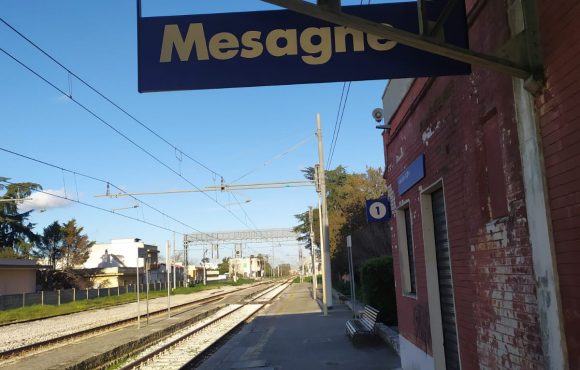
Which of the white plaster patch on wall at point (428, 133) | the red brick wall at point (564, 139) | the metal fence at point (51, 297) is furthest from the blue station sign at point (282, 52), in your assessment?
A: the metal fence at point (51, 297)

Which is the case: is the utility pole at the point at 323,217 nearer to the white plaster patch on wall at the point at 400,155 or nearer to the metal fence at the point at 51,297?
the white plaster patch on wall at the point at 400,155

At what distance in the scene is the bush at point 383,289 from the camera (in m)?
17.0

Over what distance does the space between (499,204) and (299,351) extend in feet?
31.5

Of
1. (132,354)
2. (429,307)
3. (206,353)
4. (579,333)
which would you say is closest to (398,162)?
(429,307)

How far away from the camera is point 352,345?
14.1 metres

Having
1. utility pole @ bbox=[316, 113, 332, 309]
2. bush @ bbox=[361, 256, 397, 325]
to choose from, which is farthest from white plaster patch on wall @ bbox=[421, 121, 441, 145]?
utility pole @ bbox=[316, 113, 332, 309]

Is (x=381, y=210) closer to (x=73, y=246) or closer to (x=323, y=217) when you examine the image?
(x=323, y=217)

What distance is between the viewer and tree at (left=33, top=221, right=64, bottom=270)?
204 ft

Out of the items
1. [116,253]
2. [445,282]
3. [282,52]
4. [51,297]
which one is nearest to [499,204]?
[282,52]

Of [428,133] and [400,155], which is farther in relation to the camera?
[400,155]

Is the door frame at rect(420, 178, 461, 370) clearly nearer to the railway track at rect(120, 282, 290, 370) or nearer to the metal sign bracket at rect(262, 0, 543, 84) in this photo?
the metal sign bracket at rect(262, 0, 543, 84)

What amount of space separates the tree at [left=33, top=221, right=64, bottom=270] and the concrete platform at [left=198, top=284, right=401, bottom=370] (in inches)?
1947

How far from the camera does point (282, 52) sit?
5.04 metres

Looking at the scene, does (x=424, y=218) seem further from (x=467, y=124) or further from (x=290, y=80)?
(x=290, y=80)
